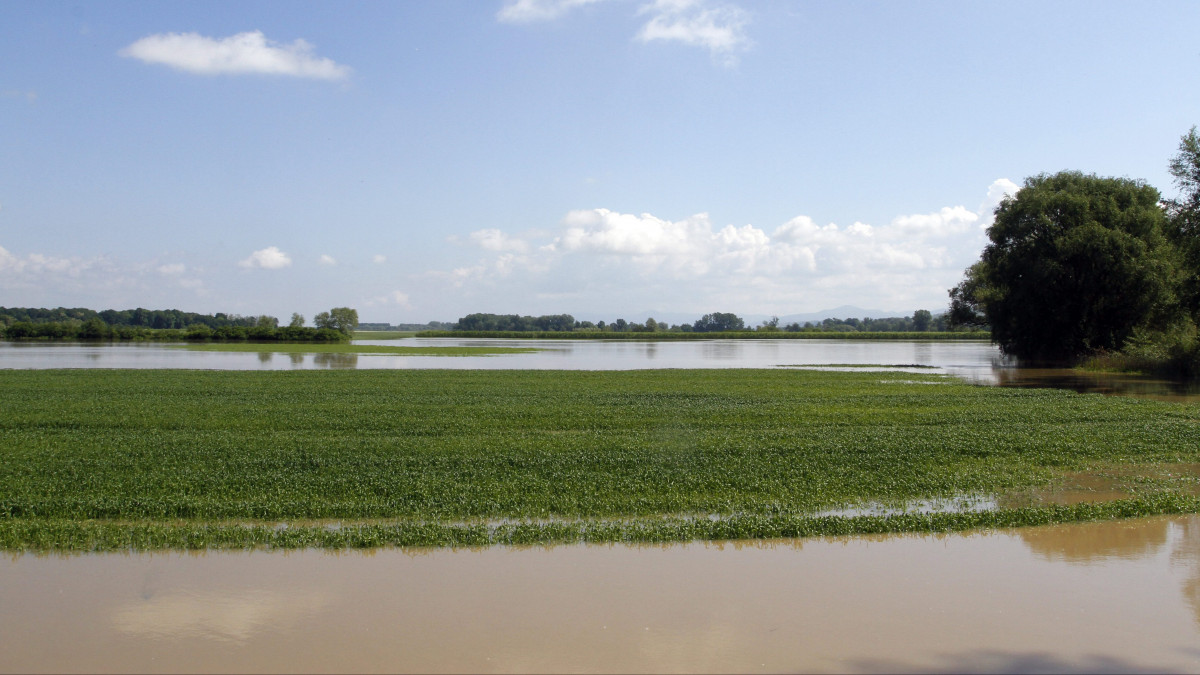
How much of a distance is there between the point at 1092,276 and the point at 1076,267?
155 cm

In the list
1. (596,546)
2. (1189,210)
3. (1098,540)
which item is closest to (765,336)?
(1189,210)

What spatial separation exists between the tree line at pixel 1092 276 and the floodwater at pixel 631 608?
41.1 metres

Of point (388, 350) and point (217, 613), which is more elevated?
point (388, 350)

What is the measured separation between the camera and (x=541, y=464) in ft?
54.1

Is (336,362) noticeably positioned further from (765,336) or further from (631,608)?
(765,336)

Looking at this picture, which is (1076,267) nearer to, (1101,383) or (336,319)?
(1101,383)

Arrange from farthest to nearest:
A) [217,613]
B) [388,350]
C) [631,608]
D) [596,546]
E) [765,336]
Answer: [765,336], [388,350], [596,546], [631,608], [217,613]

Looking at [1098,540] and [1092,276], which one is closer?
[1098,540]

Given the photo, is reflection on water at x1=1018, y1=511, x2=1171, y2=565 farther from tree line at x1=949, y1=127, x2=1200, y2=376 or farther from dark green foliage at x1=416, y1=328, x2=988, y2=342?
dark green foliage at x1=416, y1=328, x2=988, y2=342

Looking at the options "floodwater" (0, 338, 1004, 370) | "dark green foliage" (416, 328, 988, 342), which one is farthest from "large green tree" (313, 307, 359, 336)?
"floodwater" (0, 338, 1004, 370)

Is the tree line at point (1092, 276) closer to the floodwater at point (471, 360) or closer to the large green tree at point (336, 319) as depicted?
the floodwater at point (471, 360)

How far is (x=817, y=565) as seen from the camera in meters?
10.5

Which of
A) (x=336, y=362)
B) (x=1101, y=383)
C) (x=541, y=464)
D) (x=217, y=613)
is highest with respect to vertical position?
(x=1101, y=383)

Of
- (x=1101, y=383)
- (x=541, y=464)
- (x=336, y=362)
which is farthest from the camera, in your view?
(x=336, y=362)
